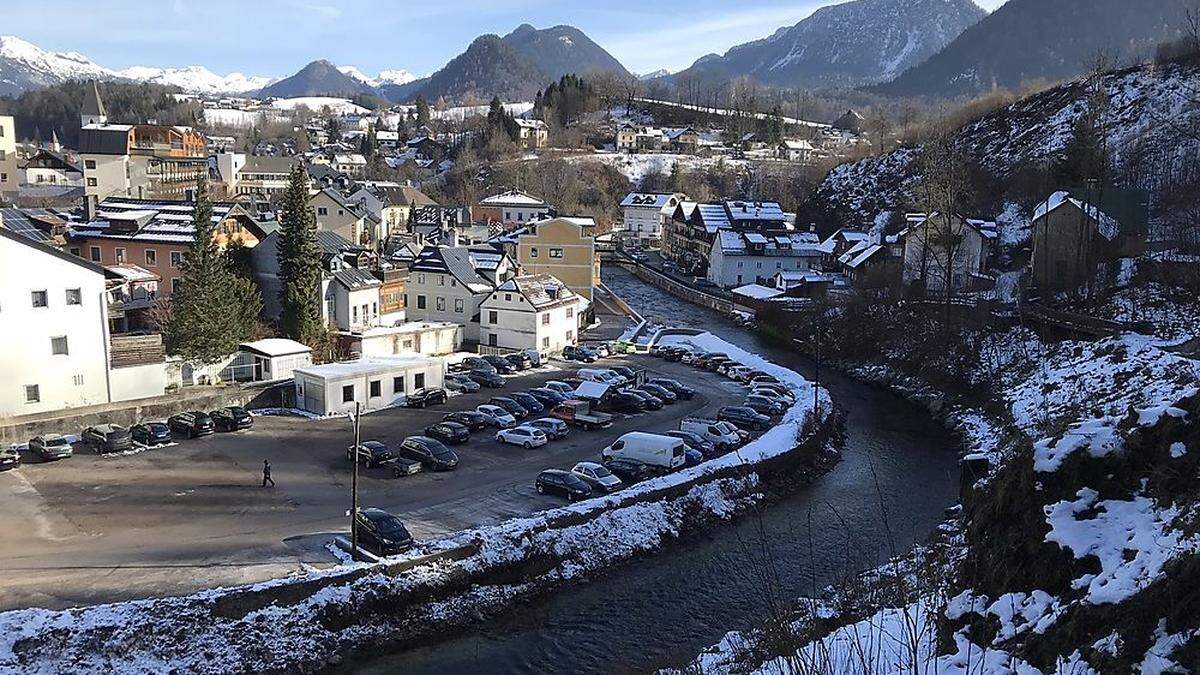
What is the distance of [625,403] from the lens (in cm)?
2062

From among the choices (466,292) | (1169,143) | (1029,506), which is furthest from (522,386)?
(1169,143)

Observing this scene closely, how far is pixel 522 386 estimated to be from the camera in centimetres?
2259

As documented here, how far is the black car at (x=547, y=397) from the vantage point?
20531mm

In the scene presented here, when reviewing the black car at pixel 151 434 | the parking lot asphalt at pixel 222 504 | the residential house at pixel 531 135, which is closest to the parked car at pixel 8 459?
the parking lot asphalt at pixel 222 504

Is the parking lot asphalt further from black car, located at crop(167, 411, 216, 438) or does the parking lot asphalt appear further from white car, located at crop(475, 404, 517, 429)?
white car, located at crop(475, 404, 517, 429)

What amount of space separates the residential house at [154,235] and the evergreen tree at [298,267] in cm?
422

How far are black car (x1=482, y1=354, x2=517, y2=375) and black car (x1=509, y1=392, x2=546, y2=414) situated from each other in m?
3.64

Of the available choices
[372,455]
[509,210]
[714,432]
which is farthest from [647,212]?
[372,455]

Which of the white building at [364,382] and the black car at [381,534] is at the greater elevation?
the white building at [364,382]

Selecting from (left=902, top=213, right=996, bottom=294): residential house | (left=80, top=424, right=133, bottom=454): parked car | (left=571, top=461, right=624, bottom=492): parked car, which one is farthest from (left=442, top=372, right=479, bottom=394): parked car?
(left=902, top=213, right=996, bottom=294): residential house

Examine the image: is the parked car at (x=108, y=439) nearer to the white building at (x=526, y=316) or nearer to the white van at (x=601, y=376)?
the white van at (x=601, y=376)

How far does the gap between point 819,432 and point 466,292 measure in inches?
499

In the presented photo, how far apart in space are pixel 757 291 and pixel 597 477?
2349 centimetres

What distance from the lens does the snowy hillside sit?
4125 cm
